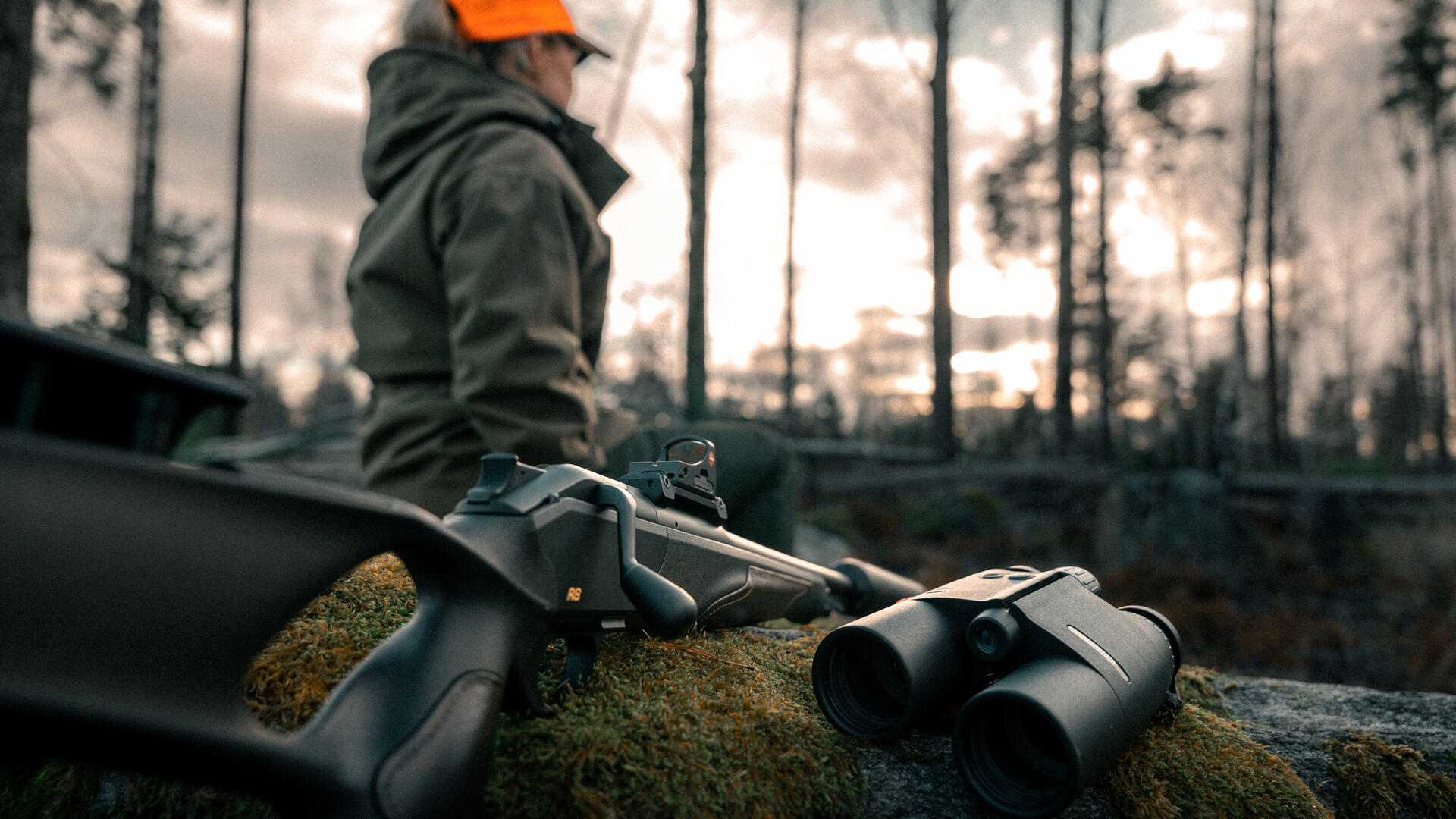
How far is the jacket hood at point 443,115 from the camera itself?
2.90 m

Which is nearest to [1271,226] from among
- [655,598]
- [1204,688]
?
[1204,688]

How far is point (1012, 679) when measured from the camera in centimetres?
137

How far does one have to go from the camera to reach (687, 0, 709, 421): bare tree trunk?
1041cm

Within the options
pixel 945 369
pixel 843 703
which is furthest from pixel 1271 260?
pixel 843 703

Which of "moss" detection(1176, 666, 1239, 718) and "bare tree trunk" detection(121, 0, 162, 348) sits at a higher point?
"bare tree trunk" detection(121, 0, 162, 348)

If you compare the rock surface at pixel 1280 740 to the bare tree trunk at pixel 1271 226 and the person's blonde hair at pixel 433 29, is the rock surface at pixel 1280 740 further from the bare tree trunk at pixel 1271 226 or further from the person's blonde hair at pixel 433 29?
the bare tree trunk at pixel 1271 226

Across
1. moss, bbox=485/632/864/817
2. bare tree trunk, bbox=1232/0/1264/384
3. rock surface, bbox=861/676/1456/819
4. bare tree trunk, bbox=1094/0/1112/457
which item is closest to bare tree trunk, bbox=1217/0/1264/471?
bare tree trunk, bbox=1232/0/1264/384

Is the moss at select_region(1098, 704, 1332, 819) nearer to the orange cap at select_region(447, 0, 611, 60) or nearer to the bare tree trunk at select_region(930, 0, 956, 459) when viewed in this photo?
the orange cap at select_region(447, 0, 611, 60)

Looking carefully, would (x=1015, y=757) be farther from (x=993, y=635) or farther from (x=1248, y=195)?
(x=1248, y=195)

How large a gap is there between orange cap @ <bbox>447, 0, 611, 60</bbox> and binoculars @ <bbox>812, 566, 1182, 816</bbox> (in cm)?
271

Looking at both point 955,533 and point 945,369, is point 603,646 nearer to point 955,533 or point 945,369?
point 955,533

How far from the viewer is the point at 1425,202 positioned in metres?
29.4

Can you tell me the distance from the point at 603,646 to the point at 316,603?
616mm

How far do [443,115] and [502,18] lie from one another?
550 millimetres
